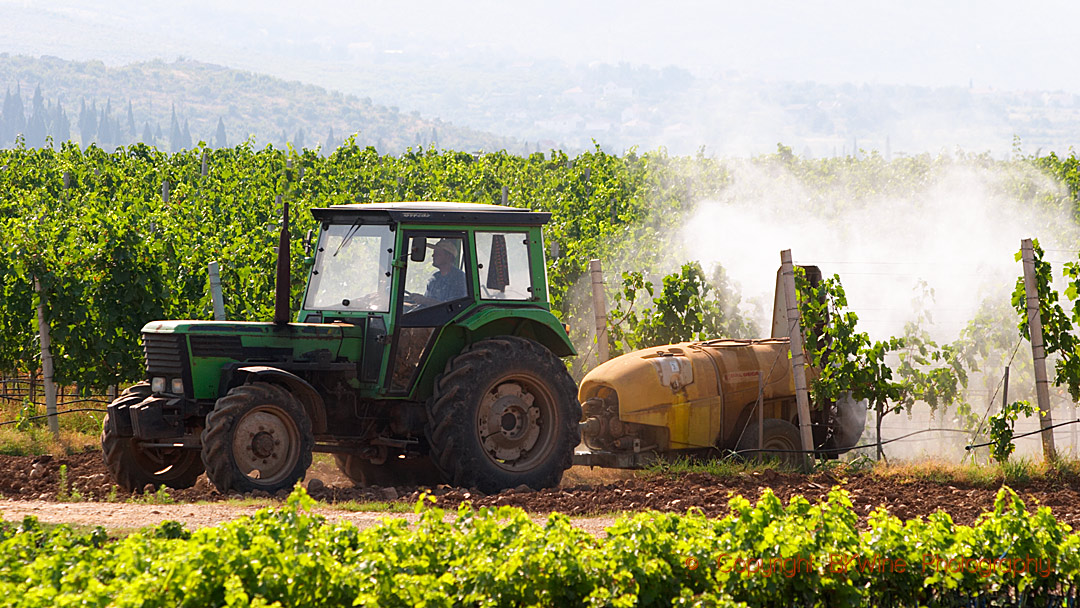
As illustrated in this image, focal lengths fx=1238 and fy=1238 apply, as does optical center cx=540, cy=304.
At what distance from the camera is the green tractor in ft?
32.2

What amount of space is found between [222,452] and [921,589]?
17.8 ft

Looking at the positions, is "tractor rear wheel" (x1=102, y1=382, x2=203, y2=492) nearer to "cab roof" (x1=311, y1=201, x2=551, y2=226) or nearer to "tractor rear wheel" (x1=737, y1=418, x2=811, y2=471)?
"cab roof" (x1=311, y1=201, x2=551, y2=226)

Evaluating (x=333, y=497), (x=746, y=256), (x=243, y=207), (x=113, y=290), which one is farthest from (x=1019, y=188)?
(x=333, y=497)

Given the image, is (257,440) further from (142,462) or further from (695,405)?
(695,405)

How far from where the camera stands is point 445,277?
10.7m

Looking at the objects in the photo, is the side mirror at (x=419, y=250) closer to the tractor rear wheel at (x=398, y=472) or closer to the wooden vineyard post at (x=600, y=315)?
the tractor rear wheel at (x=398, y=472)

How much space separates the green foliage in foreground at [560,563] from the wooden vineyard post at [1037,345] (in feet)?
18.1

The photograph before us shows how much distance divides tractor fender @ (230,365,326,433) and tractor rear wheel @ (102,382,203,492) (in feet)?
3.03

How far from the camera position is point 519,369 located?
415 inches

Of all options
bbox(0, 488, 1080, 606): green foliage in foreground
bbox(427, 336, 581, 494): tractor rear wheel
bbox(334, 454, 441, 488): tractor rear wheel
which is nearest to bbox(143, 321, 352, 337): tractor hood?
bbox(427, 336, 581, 494): tractor rear wheel

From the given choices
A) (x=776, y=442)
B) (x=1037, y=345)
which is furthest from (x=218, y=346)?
(x=1037, y=345)

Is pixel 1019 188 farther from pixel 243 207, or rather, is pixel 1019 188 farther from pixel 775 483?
pixel 775 483

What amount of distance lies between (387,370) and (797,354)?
425cm

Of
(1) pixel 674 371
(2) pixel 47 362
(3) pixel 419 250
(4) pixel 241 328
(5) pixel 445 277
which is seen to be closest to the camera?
(4) pixel 241 328
